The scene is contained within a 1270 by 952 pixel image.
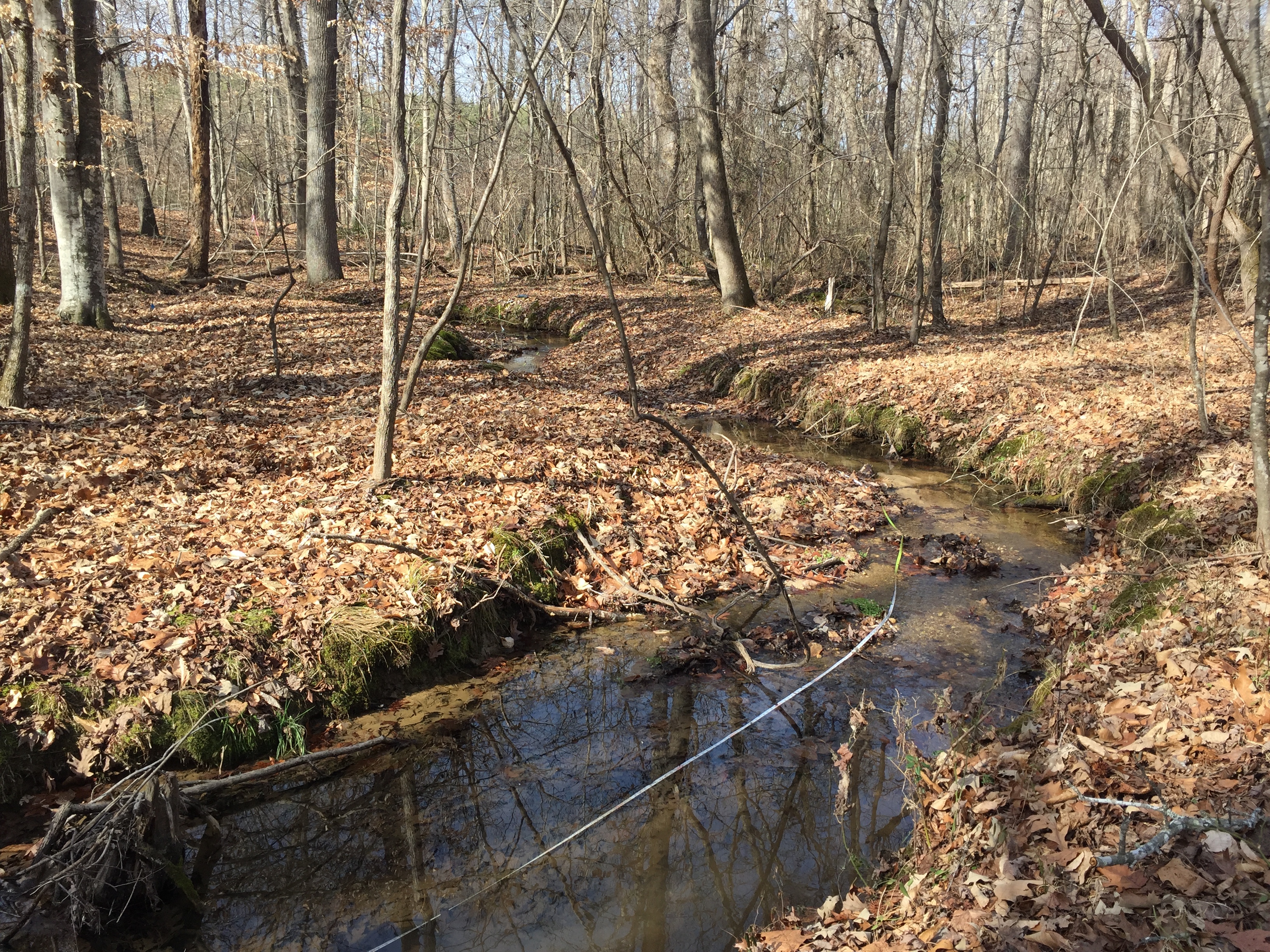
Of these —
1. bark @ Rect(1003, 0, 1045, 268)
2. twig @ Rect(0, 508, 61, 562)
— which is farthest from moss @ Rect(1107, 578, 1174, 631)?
bark @ Rect(1003, 0, 1045, 268)

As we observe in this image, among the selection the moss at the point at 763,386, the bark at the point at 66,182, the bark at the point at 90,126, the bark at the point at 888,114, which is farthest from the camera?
the moss at the point at 763,386

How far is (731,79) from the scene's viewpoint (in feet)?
61.3

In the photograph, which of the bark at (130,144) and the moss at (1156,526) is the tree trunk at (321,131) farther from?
the moss at (1156,526)

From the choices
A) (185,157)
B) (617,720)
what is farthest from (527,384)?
(185,157)

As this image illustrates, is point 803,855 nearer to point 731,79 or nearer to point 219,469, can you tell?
point 219,469

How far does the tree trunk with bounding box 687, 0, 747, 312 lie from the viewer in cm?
1510

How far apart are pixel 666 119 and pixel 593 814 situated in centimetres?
1732

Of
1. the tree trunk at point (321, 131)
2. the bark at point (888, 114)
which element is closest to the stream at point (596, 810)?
the bark at point (888, 114)

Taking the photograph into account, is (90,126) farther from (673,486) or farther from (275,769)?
(275,769)

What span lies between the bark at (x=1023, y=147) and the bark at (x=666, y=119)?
7.42 metres

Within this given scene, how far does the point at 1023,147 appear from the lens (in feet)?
60.8

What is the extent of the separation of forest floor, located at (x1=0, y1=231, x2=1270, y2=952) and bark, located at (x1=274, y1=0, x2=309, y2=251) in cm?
949

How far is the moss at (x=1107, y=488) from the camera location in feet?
24.5

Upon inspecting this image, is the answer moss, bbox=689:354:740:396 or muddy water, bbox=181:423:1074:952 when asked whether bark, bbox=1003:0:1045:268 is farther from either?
muddy water, bbox=181:423:1074:952
